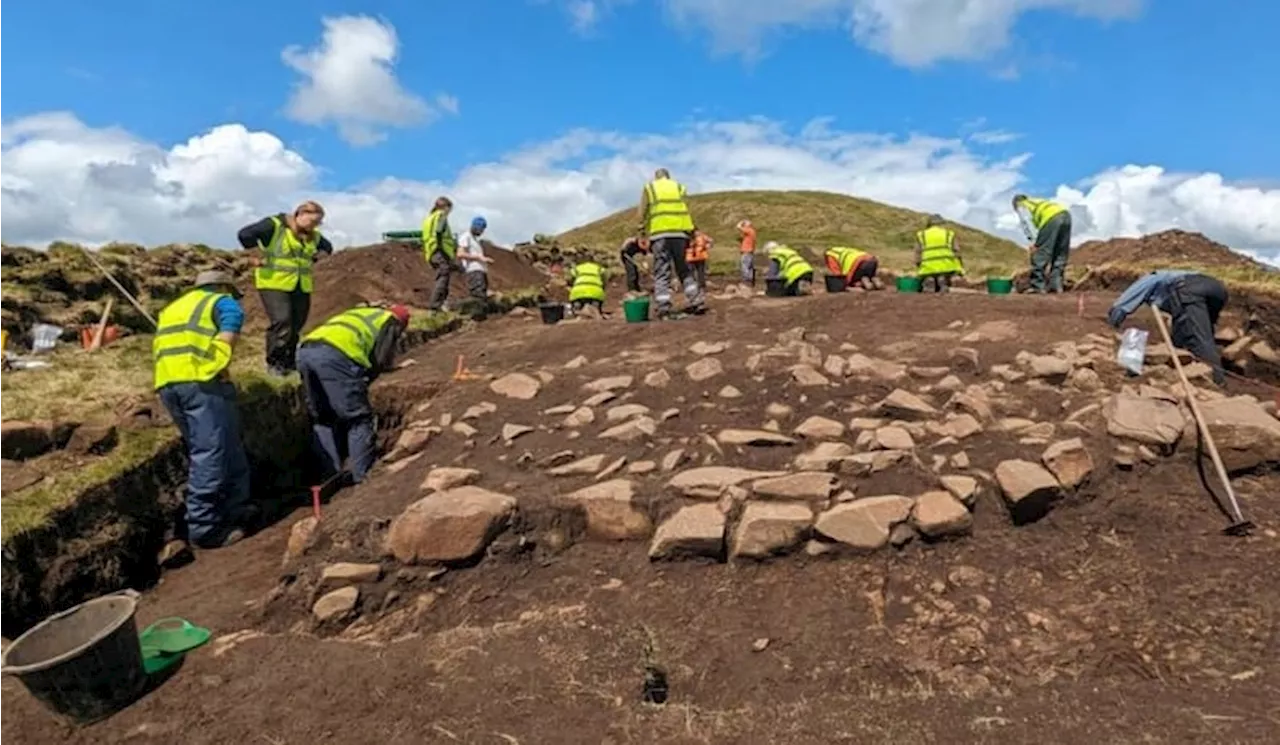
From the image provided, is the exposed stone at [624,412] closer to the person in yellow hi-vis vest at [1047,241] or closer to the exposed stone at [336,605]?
the exposed stone at [336,605]

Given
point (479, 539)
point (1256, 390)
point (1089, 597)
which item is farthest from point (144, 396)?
point (1256, 390)

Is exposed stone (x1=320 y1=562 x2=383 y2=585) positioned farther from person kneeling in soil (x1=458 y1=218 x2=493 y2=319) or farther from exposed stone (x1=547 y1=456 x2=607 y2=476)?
person kneeling in soil (x1=458 y1=218 x2=493 y2=319)

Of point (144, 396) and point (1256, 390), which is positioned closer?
point (144, 396)

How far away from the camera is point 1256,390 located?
7.51 meters

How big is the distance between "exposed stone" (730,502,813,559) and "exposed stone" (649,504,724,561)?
11 centimetres

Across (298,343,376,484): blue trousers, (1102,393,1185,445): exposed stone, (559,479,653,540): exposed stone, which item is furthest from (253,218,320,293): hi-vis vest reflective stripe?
(1102,393,1185,445): exposed stone

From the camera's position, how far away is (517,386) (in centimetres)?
724

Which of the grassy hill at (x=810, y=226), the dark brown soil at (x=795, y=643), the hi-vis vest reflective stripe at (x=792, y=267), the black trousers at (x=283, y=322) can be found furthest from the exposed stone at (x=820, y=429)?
the grassy hill at (x=810, y=226)

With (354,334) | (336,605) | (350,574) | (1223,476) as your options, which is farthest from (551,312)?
(1223,476)

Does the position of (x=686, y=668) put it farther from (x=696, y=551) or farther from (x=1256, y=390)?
(x=1256, y=390)

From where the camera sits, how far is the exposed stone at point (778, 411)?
5948 mm

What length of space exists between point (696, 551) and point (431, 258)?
830 centimetres

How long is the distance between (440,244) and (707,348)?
17.6ft

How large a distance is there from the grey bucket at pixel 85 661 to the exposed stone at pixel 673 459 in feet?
9.68
